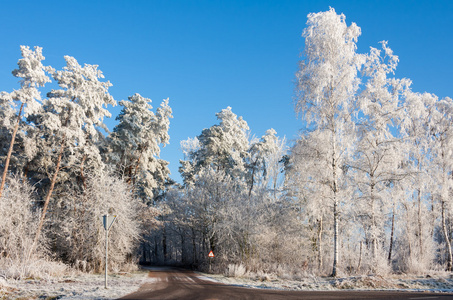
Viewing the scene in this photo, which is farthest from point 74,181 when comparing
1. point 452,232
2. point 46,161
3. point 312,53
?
point 452,232

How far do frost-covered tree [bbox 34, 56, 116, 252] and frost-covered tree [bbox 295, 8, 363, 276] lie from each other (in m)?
16.6

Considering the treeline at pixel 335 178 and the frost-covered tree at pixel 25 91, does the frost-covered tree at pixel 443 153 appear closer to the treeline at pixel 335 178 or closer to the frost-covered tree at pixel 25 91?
the treeline at pixel 335 178

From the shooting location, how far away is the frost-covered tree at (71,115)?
23.4 metres

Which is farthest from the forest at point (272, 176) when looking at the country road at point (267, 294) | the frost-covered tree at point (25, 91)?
the country road at point (267, 294)

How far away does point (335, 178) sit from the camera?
752 inches

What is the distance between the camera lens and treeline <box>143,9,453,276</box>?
781 inches

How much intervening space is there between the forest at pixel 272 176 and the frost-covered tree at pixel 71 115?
0.11 metres

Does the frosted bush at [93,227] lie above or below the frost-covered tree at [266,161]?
below

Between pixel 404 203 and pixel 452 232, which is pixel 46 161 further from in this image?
pixel 452 232

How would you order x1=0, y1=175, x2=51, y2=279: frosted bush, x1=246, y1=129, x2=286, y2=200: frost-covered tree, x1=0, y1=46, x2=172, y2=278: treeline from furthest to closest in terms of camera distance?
1. x1=246, y1=129, x2=286, y2=200: frost-covered tree
2. x1=0, y1=46, x2=172, y2=278: treeline
3. x1=0, y1=175, x2=51, y2=279: frosted bush

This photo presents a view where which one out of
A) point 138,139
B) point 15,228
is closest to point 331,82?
point 138,139

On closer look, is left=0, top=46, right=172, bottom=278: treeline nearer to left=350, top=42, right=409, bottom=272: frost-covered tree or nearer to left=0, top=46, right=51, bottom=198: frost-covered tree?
left=0, top=46, right=51, bottom=198: frost-covered tree

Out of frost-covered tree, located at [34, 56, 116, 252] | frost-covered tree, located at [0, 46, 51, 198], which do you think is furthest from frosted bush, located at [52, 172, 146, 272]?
frost-covered tree, located at [0, 46, 51, 198]

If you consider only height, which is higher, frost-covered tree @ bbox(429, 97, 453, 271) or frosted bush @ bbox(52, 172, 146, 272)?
frost-covered tree @ bbox(429, 97, 453, 271)
